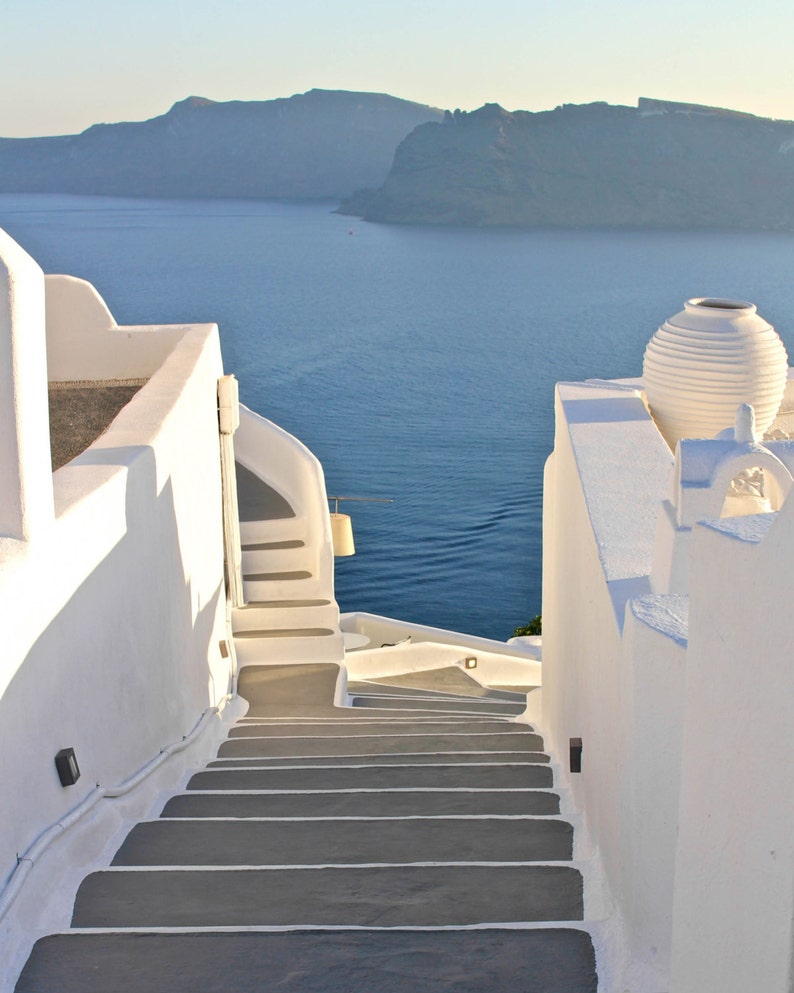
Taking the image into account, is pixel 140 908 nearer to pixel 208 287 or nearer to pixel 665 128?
pixel 208 287

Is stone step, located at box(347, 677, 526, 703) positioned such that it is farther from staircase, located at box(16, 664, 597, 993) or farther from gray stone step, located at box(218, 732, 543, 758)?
staircase, located at box(16, 664, 597, 993)

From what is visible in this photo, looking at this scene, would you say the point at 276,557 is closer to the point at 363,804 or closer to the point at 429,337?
the point at 363,804

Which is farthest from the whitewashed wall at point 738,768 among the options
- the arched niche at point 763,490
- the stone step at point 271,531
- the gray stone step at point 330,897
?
the stone step at point 271,531

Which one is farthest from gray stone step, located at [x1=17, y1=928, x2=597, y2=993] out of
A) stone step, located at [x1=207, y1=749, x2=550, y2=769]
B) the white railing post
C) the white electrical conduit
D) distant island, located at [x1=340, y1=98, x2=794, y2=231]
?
distant island, located at [x1=340, y1=98, x2=794, y2=231]

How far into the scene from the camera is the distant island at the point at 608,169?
121625 millimetres

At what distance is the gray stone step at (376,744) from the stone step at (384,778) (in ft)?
2.08

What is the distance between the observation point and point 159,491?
16.2ft

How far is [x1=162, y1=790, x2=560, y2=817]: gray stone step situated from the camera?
161 inches

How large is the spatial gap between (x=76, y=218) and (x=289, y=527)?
147 m

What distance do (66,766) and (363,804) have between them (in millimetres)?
1217

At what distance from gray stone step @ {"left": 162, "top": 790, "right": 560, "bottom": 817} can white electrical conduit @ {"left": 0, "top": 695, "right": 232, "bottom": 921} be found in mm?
176

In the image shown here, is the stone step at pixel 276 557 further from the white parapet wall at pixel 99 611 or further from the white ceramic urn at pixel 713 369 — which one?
the white ceramic urn at pixel 713 369

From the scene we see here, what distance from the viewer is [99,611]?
3.79 m

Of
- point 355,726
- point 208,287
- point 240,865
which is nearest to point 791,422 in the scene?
point 355,726
